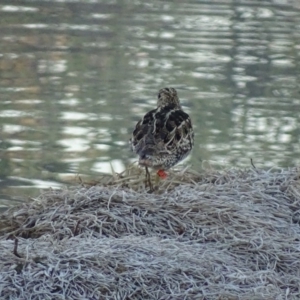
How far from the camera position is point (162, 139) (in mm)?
6324

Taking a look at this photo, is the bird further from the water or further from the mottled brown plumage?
the water

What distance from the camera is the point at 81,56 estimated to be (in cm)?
1232

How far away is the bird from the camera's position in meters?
6.12

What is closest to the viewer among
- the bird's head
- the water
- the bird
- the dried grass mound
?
the dried grass mound

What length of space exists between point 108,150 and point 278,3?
11.4 meters

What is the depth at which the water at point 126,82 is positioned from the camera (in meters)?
8.09

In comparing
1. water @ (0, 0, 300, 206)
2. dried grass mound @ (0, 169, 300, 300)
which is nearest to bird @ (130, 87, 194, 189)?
dried grass mound @ (0, 169, 300, 300)

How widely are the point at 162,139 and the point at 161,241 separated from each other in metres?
1.66

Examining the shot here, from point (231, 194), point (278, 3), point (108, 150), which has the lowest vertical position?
point (278, 3)

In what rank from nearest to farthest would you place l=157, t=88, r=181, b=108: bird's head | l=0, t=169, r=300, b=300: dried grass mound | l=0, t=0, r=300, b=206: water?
1. l=0, t=169, r=300, b=300: dried grass mound
2. l=157, t=88, r=181, b=108: bird's head
3. l=0, t=0, r=300, b=206: water

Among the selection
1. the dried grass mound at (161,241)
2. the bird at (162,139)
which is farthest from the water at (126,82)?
the dried grass mound at (161,241)

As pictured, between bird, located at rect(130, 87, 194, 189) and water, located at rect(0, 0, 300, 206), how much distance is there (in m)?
0.48

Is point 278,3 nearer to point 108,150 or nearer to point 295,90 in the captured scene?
point 295,90

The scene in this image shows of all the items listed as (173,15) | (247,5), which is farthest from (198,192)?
(247,5)
